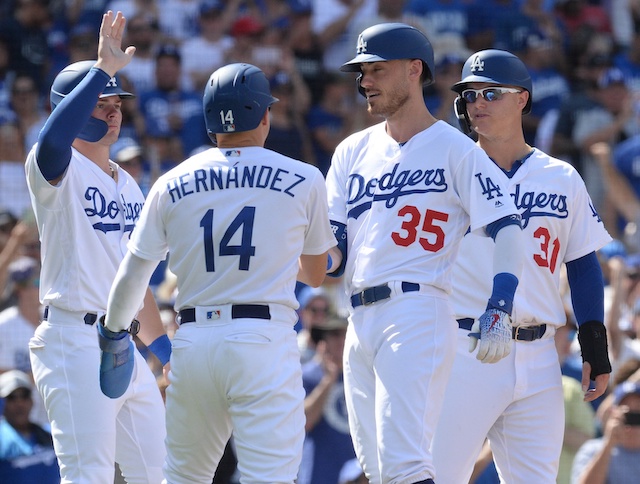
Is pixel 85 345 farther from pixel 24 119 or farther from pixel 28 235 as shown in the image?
pixel 24 119

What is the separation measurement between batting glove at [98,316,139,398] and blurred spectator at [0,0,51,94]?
5786 millimetres

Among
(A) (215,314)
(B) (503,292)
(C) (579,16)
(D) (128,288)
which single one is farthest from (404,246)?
(C) (579,16)

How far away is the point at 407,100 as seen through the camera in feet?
14.8

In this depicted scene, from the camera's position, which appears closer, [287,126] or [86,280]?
[86,280]

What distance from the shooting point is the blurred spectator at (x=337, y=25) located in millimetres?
10023

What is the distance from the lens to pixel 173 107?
938 centimetres

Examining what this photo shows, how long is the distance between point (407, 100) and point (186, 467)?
1.62 metres

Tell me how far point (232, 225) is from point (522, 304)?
1333 mm

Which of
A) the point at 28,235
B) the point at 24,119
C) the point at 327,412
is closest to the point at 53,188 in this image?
the point at 327,412

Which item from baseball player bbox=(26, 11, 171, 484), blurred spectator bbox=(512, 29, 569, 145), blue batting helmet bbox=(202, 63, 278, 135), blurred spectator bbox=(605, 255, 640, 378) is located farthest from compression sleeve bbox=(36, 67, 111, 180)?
blurred spectator bbox=(512, 29, 569, 145)

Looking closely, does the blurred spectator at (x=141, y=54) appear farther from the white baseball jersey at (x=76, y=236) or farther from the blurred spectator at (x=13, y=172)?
the white baseball jersey at (x=76, y=236)

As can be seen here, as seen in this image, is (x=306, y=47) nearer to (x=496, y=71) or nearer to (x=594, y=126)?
(x=594, y=126)

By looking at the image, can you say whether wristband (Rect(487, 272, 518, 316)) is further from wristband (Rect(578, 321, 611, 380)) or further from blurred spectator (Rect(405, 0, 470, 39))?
blurred spectator (Rect(405, 0, 470, 39))

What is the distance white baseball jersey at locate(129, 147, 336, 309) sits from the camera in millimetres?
3869
